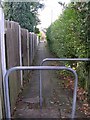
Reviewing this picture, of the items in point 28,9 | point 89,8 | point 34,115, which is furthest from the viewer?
point 28,9

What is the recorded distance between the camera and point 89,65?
514 cm

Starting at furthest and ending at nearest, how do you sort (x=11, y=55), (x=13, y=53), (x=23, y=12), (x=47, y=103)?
(x=23, y=12)
(x=47, y=103)
(x=13, y=53)
(x=11, y=55)

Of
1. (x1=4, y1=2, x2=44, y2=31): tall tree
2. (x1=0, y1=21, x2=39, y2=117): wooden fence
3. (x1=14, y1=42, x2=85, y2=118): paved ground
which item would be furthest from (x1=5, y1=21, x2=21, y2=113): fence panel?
(x1=4, y1=2, x2=44, y2=31): tall tree

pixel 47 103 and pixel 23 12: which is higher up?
pixel 23 12

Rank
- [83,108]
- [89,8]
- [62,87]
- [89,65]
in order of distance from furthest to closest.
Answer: [62,87] < [89,65] < [89,8] < [83,108]

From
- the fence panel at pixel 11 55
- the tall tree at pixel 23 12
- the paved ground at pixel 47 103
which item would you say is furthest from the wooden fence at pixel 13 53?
the tall tree at pixel 23 12

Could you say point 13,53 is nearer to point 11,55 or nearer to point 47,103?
point 11,55

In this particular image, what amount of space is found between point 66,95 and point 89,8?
212 centimetres

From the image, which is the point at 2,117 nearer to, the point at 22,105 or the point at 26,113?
the point at 26,113

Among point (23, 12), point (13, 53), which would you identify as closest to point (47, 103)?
point (13, 53)

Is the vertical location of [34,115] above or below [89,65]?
below

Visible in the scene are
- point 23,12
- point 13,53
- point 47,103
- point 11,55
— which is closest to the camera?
point 11,55

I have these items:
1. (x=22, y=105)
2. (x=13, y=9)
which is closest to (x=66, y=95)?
(x=22, y=105)

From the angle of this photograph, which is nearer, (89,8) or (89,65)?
(89,8)
